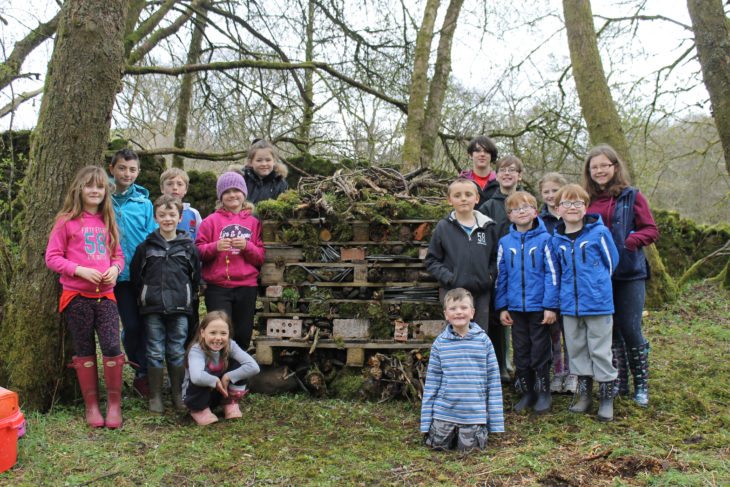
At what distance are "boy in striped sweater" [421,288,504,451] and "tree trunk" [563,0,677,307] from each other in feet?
14.9

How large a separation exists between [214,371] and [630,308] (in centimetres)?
296

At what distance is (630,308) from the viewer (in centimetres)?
398

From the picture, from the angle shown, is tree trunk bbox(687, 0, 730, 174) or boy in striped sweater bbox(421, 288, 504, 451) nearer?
boy in striped sweater bbox(421, 288, 504, 451)

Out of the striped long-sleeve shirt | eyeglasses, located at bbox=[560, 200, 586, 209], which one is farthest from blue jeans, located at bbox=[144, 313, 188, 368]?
eyeglasses, located at bbox=[560, 200, 586, 209]

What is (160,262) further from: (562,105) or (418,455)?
(562,105)

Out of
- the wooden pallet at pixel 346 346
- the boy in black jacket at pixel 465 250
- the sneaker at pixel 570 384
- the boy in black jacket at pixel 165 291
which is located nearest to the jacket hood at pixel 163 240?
the boy in black jacket at pixel 165 291

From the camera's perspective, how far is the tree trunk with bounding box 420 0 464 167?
361 inches

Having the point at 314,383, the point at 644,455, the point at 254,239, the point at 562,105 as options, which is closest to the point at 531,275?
the point at 644,455

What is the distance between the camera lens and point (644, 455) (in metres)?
3.07

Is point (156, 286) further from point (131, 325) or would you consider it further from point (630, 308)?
point (630, 308)

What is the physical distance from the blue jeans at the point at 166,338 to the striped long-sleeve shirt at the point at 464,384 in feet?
6.00

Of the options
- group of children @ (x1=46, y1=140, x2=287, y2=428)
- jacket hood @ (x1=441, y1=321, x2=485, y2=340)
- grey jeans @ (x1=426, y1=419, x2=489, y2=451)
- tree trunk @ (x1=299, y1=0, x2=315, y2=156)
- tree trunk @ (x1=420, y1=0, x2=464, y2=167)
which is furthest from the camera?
tree trunk @ (x1=420, y1=0, x2=464, y2=167)

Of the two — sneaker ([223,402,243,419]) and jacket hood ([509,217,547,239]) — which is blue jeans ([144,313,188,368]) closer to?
sneaker ([223,402,243,419])

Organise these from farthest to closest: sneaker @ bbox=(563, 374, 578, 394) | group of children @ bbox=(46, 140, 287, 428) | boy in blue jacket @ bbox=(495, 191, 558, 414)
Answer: sneaker @ bbox=(563, 374, 578, 394)
boy in blue jacket @ bbox=(495, 191, 558, 414)
group of children @ bbox=(46, 140, 287, 428)
